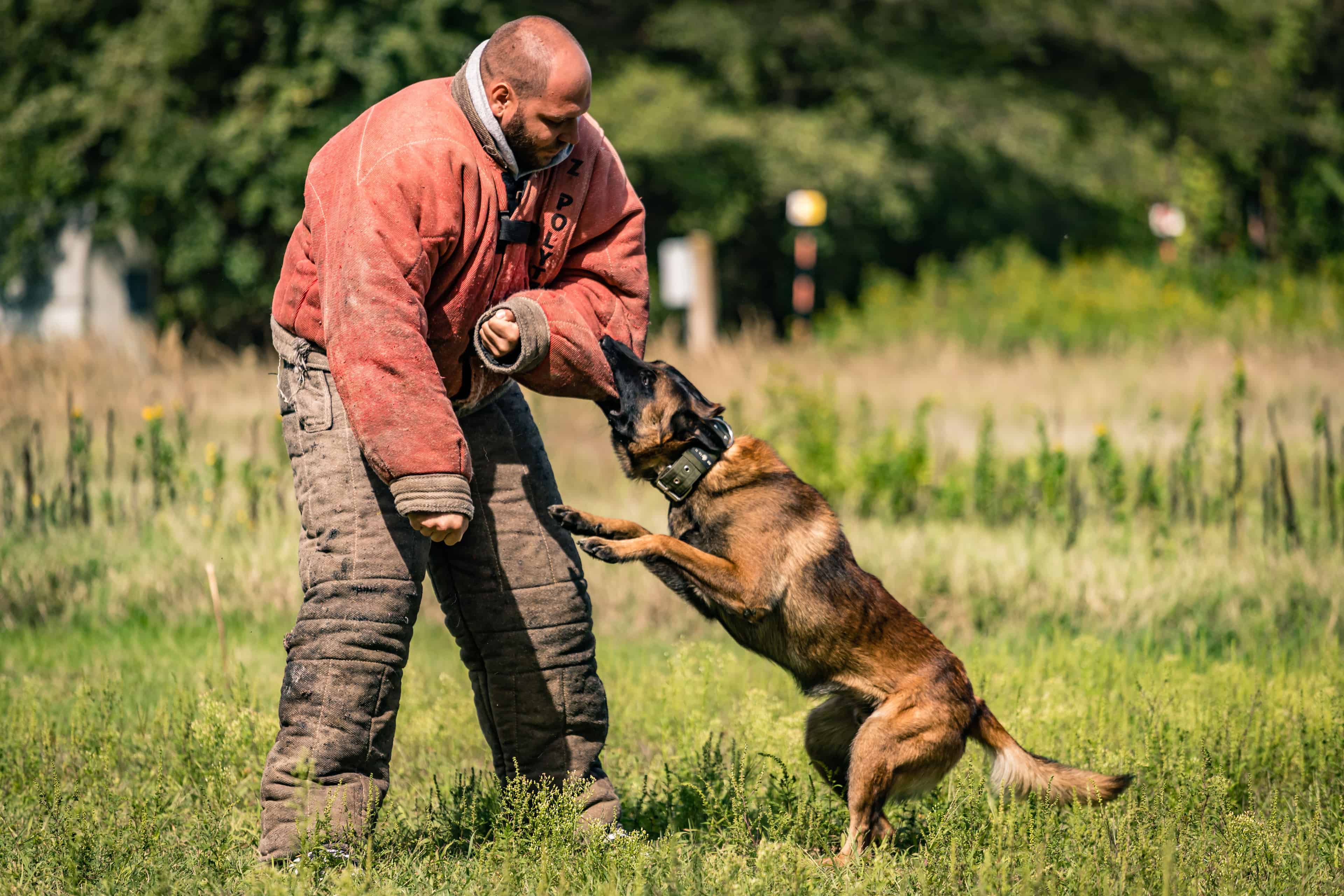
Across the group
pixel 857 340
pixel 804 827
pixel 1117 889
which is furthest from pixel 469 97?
pixel 857 340

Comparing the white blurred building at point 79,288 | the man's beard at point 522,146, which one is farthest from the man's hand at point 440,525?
the white blurred building at point 79,288

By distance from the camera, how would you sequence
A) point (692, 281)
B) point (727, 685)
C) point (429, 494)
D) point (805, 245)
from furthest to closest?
point (805, 245)
point (692, 281)
point (727, 685)
point (429, 494)

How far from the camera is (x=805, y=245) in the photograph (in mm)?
23172

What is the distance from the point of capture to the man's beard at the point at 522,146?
331 centimetres

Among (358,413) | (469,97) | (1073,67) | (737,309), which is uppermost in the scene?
(1073,67)

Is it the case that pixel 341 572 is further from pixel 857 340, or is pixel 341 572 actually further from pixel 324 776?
pixel 857 340

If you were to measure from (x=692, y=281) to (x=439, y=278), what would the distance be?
55.9 feet

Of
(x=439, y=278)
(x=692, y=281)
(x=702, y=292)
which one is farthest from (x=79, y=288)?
(x=439, y=278)

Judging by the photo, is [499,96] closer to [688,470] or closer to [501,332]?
[501,332]

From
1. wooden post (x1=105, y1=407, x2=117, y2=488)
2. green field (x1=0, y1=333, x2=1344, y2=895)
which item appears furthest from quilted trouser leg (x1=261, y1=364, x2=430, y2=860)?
wooden post (x1=105, y1=407, x2=117, y2=488)

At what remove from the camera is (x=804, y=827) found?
152 inches

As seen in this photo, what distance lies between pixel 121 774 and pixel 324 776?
1.37 metres

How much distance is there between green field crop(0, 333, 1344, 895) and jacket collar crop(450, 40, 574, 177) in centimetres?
168

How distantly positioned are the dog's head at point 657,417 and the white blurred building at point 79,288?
1637 centimetres
